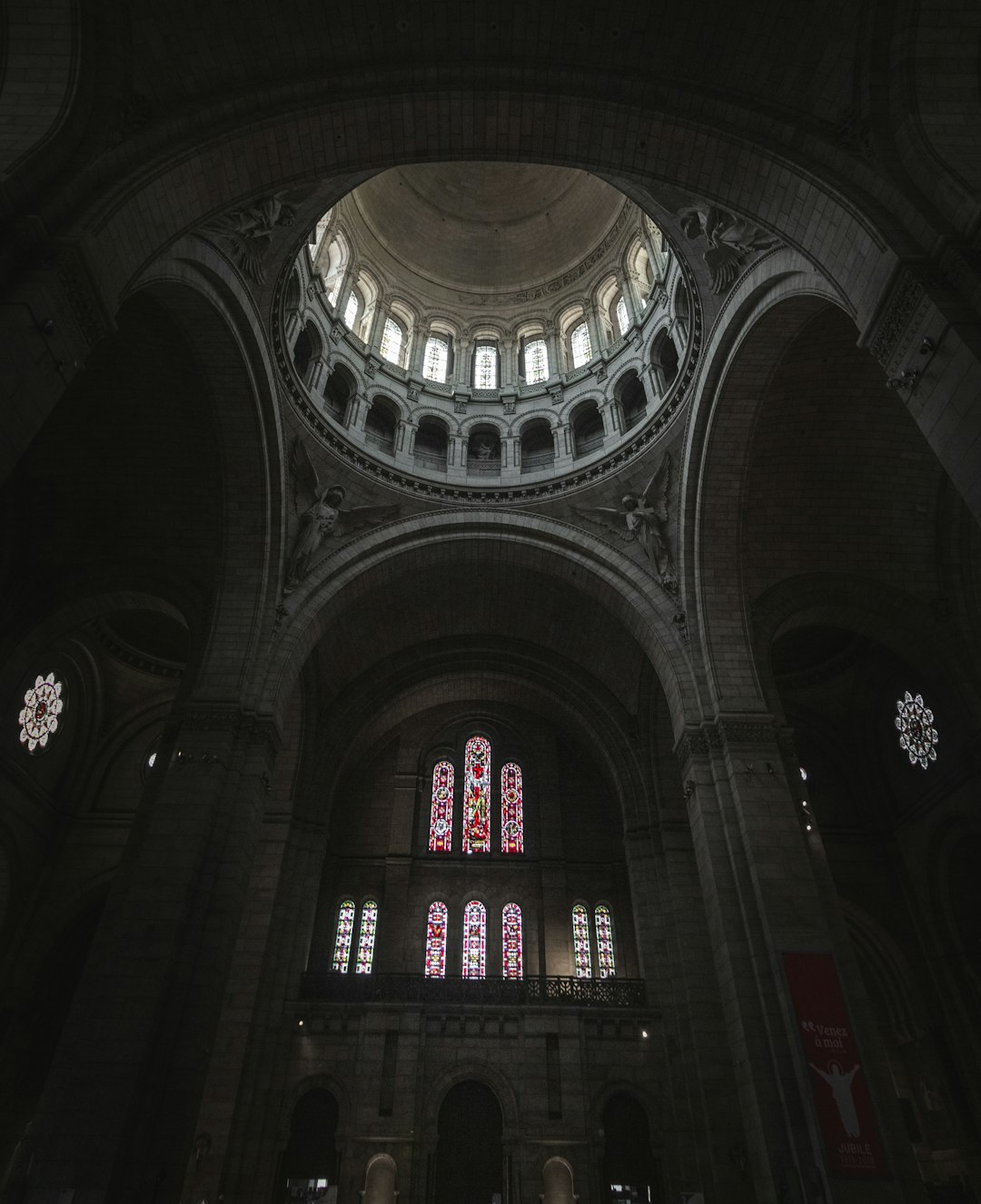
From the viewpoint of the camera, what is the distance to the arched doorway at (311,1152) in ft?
49.4

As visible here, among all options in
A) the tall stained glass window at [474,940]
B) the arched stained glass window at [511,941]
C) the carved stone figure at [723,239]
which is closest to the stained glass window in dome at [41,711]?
the tall stained glass window at [474,940]

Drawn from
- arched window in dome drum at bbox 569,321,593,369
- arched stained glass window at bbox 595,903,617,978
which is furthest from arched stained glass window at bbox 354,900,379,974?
arched window in dome drum at bbox 569,321,593,369

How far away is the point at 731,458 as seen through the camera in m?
14.5

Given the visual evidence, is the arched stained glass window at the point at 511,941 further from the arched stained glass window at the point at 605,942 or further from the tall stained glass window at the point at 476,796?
the arched stained glass window at the point at 605,942

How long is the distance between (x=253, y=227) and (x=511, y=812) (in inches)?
672

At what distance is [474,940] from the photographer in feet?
64.3

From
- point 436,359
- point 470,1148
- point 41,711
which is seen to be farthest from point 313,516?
point 470,1148

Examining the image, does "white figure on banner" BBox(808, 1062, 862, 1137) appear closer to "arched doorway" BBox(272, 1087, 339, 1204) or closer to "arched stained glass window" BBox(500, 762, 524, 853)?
"arched doorway" BBox(272, 1087, 339, 1204)

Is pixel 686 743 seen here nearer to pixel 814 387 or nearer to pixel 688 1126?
pixel 814 387

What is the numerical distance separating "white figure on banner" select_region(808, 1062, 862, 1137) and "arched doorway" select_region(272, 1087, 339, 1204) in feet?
36.3

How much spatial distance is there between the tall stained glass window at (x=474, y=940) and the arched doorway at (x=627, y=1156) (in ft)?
14.3

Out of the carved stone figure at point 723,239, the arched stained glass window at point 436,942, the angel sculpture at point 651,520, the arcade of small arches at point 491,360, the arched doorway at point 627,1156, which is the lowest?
the arched doorway at point 627,1156

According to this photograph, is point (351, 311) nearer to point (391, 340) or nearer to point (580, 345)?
point (391, 340)

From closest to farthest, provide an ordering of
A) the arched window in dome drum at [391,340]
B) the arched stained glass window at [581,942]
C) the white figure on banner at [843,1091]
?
the white figure on banner at [843,1091], the arched stained glass window at [581,942], the arched window in dome drum at [391,340]
